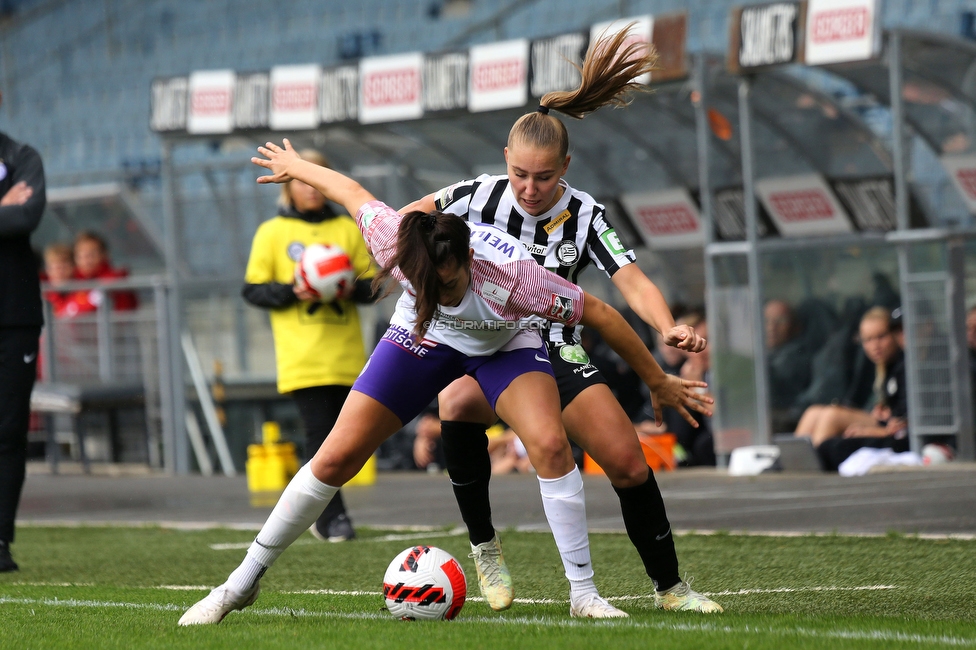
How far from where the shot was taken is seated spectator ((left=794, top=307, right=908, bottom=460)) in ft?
39.0

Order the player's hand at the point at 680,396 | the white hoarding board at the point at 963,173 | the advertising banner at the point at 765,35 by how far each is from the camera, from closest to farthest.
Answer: the player's hand at the point at 680,396 → the advertising banner at the point at 765,35 → the white hoarding board at the point at 963,173

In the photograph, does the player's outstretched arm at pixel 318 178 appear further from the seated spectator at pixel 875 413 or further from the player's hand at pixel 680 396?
the seated spectator at pixel 875 413

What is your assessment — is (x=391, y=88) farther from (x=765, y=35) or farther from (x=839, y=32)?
(x=839, y=32)

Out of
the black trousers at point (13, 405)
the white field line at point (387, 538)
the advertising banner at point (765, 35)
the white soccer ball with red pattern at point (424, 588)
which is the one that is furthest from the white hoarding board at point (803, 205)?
the white soccer ball with red pattern at point (424, 588)

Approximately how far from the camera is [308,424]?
8.26m

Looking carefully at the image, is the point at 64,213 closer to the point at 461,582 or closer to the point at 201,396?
the point at 201,396

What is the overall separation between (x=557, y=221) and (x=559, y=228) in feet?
0.09

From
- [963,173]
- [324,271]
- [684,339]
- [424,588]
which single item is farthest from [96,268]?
[684,339]

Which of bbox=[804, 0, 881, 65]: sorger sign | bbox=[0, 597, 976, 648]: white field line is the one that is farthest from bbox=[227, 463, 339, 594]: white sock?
bbox=[804, 0, 881, 65]: sorger sign

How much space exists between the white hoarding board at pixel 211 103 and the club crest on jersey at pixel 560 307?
10794 millimetres

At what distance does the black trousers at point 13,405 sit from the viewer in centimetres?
722

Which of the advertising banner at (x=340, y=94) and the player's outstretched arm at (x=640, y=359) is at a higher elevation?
the advertising banner at (x=340, y=94)

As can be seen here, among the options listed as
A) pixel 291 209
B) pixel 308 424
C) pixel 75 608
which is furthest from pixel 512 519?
pixel 75 608

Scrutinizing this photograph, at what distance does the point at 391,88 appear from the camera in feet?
46.3
